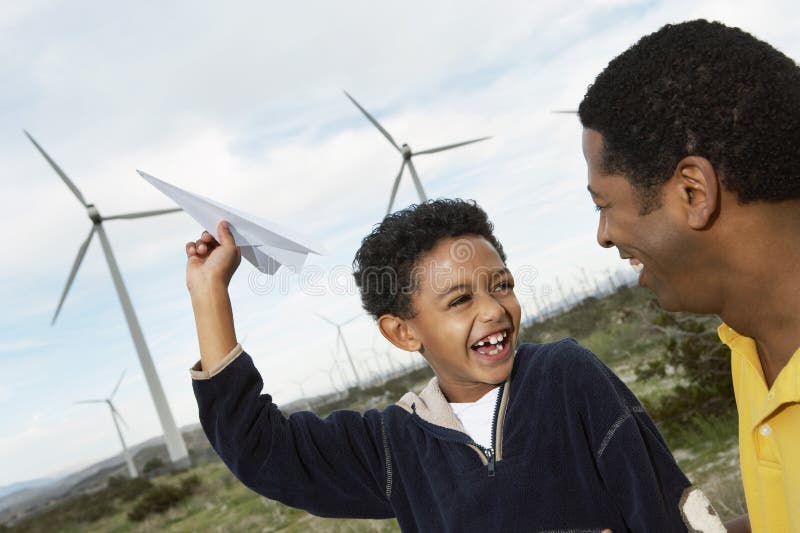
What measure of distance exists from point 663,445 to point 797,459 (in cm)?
93

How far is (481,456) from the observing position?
2998 millimetres

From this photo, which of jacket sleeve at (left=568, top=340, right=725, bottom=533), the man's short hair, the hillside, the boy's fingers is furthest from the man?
the hillside

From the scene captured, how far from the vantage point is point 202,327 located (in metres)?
2.86

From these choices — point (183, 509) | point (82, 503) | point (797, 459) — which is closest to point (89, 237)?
point (183, 509)

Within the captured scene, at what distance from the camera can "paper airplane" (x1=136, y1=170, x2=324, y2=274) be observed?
2.43 m

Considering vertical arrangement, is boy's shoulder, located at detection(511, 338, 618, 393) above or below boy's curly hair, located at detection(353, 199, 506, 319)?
below

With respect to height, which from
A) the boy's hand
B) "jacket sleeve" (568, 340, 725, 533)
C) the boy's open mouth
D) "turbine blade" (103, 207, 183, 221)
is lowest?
"jacket sleeve" (568, 340, 725, 533)

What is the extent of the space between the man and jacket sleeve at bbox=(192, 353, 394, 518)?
1.41 meters

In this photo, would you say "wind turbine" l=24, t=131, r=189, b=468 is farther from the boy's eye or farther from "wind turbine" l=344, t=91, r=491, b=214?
the boy's eye

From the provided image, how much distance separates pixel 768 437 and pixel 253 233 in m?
1.66

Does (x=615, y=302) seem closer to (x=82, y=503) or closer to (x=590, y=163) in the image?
(x=82, y=503)

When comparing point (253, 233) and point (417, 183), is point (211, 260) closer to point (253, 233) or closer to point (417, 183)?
point (253, 233)

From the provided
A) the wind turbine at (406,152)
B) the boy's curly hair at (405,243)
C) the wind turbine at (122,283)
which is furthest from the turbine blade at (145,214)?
the boy's curly hair at (405,243)

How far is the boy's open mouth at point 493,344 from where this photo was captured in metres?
3.13
